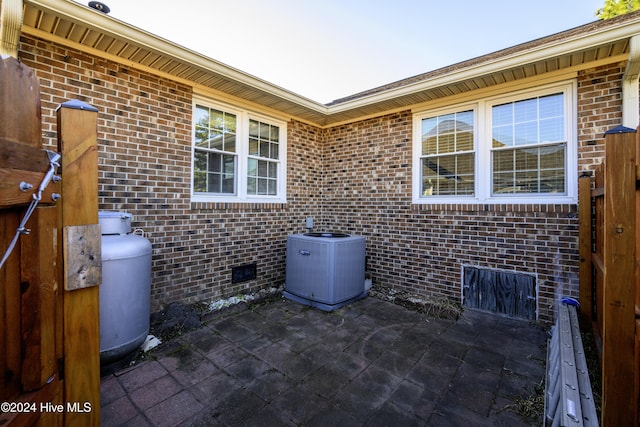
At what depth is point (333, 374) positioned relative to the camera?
2.58 meters

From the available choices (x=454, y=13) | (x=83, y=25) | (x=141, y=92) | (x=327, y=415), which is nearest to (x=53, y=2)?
(x=83, y=25)

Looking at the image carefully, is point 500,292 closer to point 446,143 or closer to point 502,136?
point 502,136

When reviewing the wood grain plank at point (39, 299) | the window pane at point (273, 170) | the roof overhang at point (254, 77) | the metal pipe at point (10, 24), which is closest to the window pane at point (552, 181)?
the roof overhang at point (254, 77)

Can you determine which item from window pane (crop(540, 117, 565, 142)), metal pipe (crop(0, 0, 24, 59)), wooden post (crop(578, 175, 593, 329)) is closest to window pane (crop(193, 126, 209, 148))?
metal pipe (crop(0, 0, 24, 59))

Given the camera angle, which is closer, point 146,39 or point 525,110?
point 146,39

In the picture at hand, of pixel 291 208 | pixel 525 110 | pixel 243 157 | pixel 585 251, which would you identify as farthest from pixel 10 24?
pixel 585 251

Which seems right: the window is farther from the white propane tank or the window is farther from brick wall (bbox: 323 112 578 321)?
the white propane tank

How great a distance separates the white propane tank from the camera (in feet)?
8.25

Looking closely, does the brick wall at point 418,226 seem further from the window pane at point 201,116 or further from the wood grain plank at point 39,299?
the wood grain plank at point 39,299

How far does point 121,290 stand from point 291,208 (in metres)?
3.11

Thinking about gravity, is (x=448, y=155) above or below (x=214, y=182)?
above

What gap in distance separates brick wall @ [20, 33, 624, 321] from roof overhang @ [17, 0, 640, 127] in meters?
0.18

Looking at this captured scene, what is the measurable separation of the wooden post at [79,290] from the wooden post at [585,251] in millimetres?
4468

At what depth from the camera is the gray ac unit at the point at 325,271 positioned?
13.4 feet
